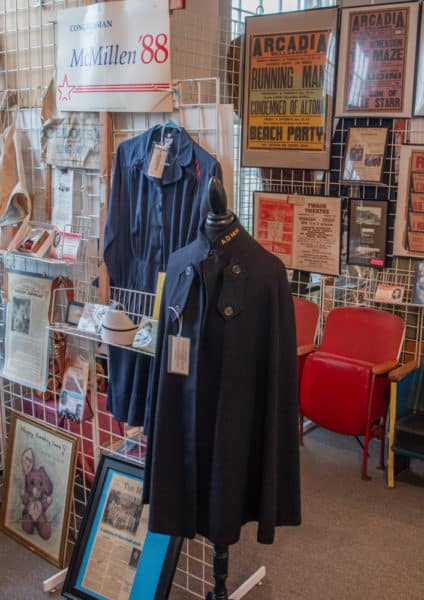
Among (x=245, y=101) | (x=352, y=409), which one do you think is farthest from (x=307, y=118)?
(x=352, y=409)

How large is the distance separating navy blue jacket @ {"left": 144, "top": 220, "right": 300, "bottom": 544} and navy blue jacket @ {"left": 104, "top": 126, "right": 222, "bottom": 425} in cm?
34

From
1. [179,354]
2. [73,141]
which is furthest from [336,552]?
[73,141]

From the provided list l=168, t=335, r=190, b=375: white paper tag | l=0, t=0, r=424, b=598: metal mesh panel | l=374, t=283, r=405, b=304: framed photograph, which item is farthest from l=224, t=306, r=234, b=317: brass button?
l=374, t=283, r=405, b=304: framed photograph

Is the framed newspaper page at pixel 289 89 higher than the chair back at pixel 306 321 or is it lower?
higher

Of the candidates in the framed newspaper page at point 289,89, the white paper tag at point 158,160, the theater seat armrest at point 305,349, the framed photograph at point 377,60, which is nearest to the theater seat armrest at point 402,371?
the theater seat armrest at point 305,349

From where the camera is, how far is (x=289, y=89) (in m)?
3.65

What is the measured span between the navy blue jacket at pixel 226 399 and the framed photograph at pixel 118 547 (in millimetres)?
454

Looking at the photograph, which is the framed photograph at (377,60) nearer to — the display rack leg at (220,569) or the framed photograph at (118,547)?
the framed photograph at (118,547)

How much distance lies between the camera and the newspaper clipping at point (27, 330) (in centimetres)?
252

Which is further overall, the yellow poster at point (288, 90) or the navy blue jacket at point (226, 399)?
the yellow poster at point (288, 90)

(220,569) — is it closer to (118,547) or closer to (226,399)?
(118,547)

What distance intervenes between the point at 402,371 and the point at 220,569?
1.75 metres

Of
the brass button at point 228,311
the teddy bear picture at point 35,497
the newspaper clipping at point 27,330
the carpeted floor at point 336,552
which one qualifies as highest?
the brass button at point 228,311

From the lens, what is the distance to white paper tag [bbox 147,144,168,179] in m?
2.08
